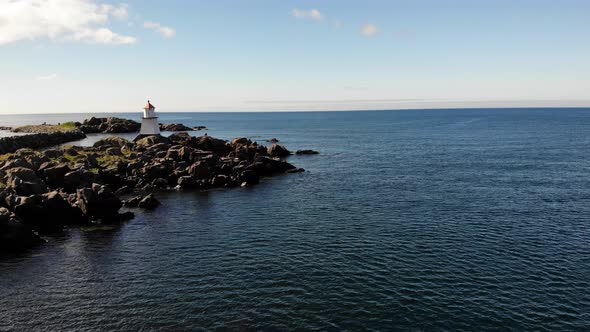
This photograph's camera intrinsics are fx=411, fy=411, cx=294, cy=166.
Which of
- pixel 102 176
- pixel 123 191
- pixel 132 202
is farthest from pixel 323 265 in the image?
pixel 102 176

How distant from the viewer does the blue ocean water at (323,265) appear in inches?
1246

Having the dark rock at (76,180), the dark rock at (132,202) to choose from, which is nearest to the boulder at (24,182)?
the dark rock at (76,180)

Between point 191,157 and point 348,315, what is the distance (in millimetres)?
66787

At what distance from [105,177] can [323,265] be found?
53419 millimetres

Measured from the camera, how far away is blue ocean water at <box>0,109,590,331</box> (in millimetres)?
31656

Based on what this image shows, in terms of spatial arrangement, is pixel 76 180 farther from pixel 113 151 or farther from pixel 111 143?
pixel 111 143

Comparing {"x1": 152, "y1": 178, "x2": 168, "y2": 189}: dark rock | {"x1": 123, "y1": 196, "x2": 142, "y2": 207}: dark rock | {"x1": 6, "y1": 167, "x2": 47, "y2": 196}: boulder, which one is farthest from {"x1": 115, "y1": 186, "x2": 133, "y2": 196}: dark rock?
{"x1": 6, "y1": 167, "x2": 47, "y2": 196}: boulder

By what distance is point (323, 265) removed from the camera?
4116 centimetres

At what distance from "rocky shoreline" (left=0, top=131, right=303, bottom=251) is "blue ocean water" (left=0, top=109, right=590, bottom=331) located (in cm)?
410

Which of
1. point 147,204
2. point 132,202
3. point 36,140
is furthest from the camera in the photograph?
point 36,140

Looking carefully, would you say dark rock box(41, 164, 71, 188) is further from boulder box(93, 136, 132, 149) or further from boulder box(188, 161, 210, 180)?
boulder box(93, 136, 132, 149)

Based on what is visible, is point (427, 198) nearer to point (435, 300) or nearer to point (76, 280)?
point (435, 300)

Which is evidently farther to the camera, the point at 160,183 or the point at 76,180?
the point at 160,183

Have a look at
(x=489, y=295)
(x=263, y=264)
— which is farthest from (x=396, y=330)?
(x=263, y=264)
